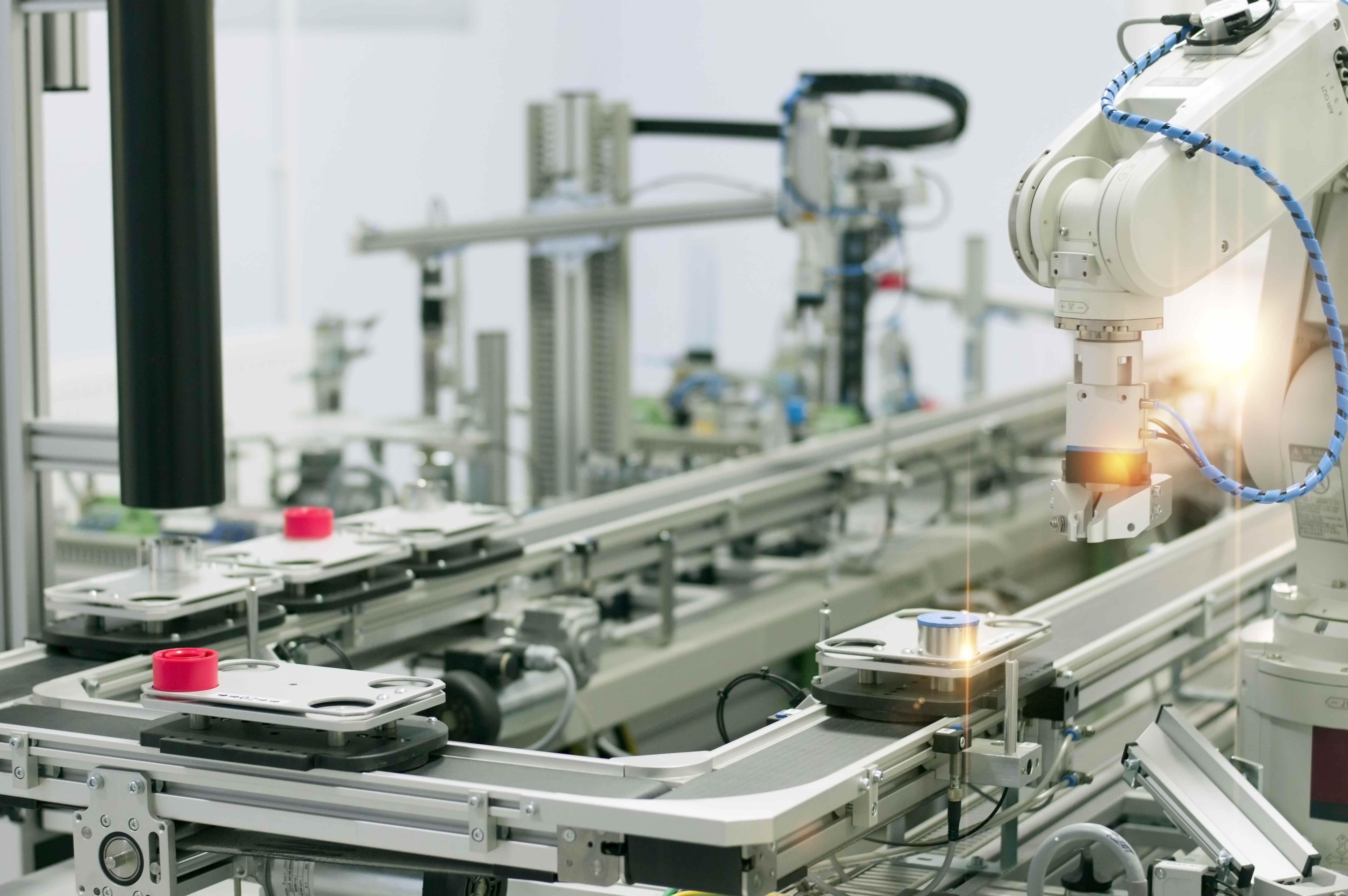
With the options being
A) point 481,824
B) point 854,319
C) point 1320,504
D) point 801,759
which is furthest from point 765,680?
point 854,319

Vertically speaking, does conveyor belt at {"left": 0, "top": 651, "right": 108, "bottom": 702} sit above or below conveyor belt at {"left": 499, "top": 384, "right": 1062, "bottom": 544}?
below

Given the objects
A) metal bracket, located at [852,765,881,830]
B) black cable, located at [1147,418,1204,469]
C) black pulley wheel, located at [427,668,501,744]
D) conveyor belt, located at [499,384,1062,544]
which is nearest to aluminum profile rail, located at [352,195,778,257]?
conveyor belt, located at [499,384,1062,544]

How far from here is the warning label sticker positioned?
231 cm

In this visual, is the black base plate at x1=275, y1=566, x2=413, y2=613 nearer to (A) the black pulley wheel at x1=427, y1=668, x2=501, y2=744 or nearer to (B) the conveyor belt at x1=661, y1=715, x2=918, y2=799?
(A) the black pulley wheel at x1=427, y1=668, x2=501, y2=744

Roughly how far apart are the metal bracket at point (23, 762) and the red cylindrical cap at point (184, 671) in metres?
0.19

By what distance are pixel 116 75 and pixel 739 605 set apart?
6.76ft

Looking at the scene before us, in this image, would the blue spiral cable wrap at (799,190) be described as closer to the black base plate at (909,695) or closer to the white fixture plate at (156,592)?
the white fixture plate at (156,592)

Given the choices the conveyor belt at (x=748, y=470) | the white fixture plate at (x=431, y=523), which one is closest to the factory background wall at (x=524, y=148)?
the conveyor belt at (x=748, y=470)

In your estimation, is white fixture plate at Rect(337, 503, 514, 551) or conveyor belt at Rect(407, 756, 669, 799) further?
white fixture plate at Rect(337, 503, 514, 551)

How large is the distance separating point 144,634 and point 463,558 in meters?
0.66

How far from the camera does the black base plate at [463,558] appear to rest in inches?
109

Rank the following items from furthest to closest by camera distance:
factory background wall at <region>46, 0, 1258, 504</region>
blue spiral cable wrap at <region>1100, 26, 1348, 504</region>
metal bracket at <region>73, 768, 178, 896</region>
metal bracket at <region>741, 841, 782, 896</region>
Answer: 1. factory background wall at <region>46, 0, 1258, 504</region>
2. blue spiral cable wrap at <region>1100, 26, 1348, 504</region>
3. metal bracket at <region>73, 768, 178, 896</region>
4. metal bracket at <region>741, 841, 782, 896</region>

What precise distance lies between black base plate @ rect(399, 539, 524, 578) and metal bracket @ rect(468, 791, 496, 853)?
3.65 ft

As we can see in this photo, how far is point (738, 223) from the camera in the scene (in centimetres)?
857
